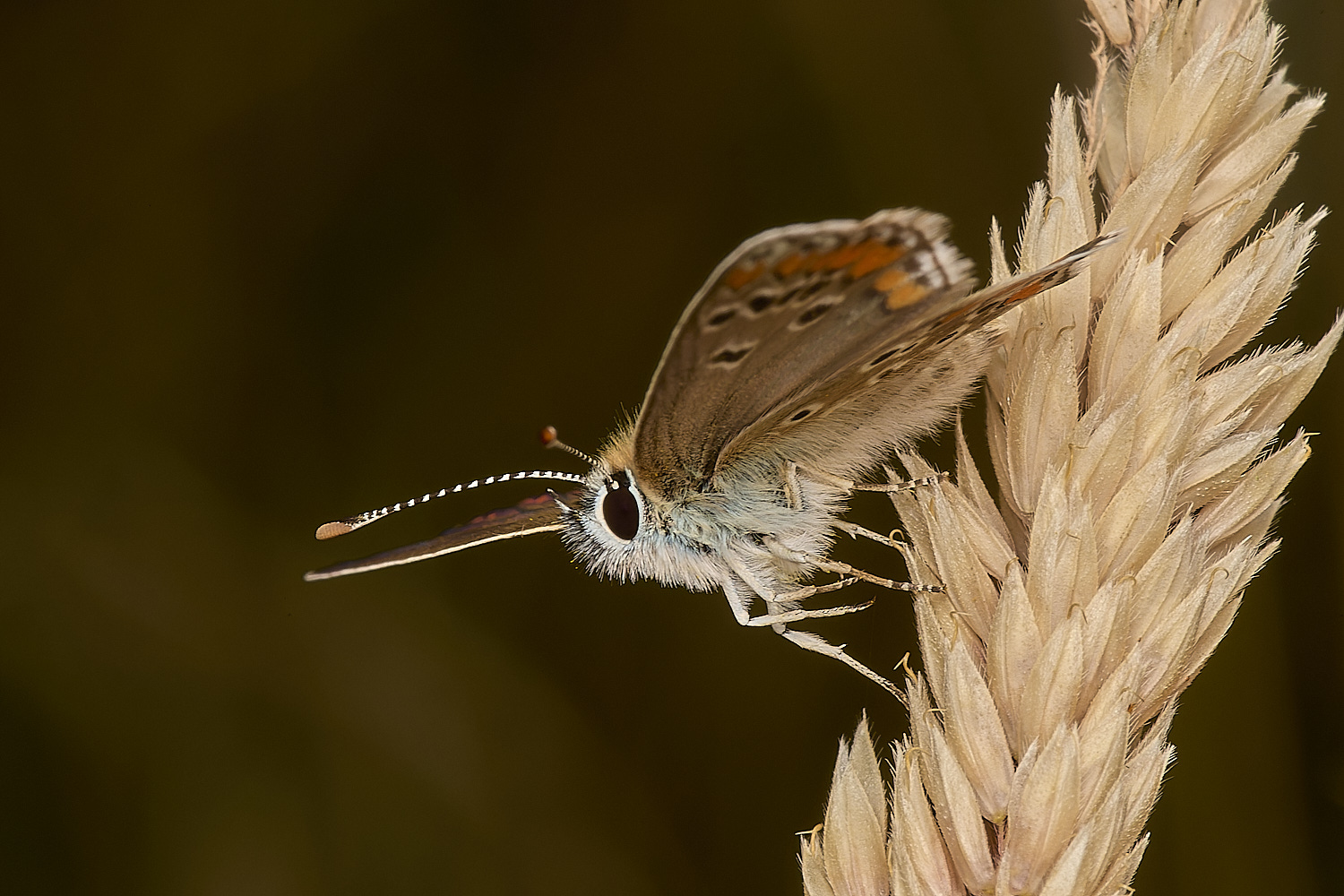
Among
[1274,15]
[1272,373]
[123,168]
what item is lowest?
[1272,373]

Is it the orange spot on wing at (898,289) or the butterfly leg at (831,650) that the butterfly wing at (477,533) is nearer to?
the butterfly leg at (831,650)

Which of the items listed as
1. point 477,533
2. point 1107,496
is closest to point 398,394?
point 477,533

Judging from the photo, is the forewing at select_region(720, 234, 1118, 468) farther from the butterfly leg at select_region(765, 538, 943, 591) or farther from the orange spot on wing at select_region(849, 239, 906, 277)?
the butterfly leg at select_region(765, 538, 943, 591)

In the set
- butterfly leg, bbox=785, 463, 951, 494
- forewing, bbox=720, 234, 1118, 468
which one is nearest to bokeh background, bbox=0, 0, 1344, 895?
butterfly leg, bbox=785, 463, 951, 494

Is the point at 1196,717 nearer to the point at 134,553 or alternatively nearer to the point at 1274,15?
the point at 1274,15

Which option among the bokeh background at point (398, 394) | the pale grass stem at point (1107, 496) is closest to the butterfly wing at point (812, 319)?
the pale grass stem at point (1107, 496)

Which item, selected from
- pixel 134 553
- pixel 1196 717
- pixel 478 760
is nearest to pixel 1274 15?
pixel 1196 717
